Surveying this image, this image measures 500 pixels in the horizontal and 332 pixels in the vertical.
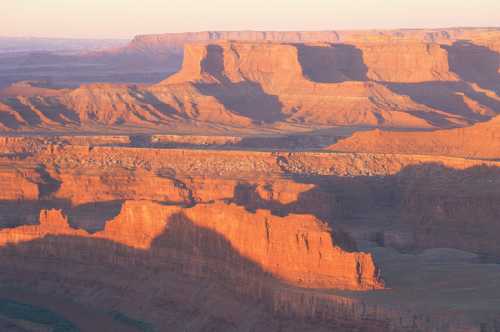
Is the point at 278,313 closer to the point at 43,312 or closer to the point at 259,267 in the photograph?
the point at 259,267

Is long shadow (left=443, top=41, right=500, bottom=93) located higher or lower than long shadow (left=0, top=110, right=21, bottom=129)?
higher

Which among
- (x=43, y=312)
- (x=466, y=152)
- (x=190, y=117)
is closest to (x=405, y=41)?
(x=190, y=117)

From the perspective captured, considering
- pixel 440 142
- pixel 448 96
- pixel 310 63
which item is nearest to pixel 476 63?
pixel 448 96

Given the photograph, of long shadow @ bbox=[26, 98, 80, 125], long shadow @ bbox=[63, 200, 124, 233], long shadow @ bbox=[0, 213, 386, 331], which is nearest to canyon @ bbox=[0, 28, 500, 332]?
long shadow @ bbox=[0, 213, 386, 331]

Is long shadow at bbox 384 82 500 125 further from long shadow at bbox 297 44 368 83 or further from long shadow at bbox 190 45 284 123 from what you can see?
long shadow at bbox 190 45 284 123

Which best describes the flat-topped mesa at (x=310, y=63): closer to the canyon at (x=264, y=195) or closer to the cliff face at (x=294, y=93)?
the cliff face at (x=294, y=93)

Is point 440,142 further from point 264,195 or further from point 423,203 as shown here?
point 264,195

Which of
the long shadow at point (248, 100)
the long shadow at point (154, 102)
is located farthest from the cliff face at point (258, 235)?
the long shadow at point (248, 100)
